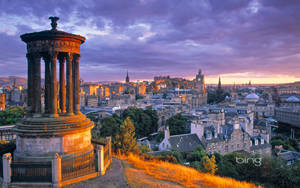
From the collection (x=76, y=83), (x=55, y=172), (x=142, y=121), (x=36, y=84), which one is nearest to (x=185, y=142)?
(x=142, y=121)

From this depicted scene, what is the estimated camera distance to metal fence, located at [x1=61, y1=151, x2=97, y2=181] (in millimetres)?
10797

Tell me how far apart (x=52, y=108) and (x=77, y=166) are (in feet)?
11.2

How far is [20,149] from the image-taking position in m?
11.9

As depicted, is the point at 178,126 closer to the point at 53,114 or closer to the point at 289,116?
the point at 53,114

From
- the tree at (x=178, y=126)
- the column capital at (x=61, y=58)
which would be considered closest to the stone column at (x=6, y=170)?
the column capital at (x=61, y=58)

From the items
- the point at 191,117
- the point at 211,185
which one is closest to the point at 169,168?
the point at 211,185

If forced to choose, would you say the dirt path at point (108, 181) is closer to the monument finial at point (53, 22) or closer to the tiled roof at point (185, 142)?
the monument finial at point (53, 22)

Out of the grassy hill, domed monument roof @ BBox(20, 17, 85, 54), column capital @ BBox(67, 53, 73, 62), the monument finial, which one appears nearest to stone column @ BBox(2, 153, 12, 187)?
the grassy hill

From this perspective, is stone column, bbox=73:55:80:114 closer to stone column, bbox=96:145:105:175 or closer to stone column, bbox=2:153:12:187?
stone column, bbox=96:145:105:175

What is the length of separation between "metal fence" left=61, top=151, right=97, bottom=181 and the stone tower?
514mm

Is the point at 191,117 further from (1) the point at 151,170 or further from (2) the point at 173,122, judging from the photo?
(1) the point at 151,170

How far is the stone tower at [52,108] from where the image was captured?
11648 millimetres

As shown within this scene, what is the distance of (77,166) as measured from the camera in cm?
1134

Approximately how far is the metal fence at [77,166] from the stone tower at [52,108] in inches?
20.2
